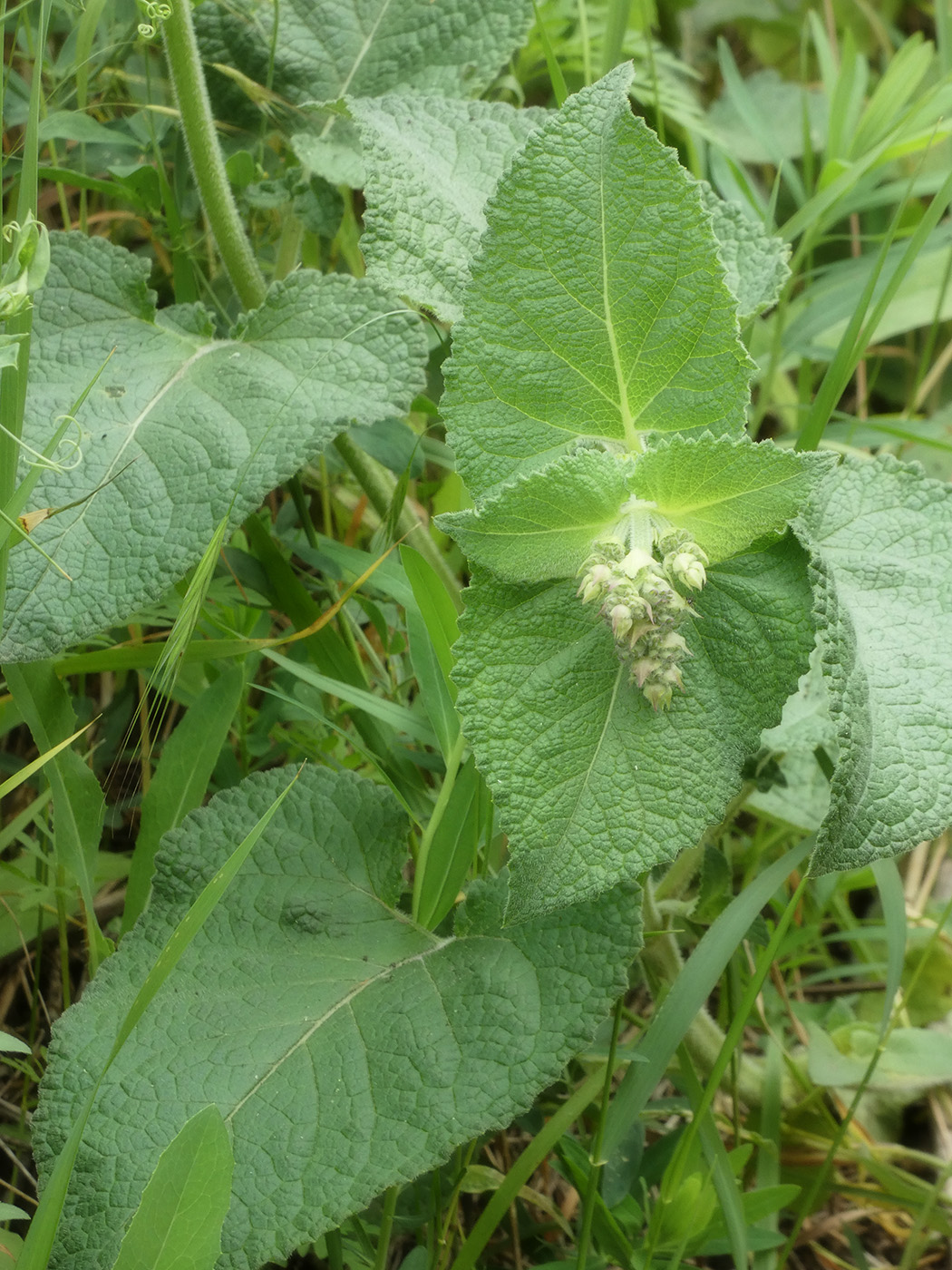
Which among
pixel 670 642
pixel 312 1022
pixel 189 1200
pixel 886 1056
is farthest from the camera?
pixel 886 1056

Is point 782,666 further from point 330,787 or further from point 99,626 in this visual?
point 99,626

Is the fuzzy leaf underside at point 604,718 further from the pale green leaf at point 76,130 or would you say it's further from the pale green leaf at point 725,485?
the pale green leaf at point 76,130

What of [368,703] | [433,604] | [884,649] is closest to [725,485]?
[884,649]

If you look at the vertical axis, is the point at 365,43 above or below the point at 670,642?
above

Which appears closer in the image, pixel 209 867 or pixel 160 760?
pixel 209 867

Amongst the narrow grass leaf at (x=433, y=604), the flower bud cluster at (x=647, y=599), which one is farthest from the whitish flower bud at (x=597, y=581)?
the narrow grass leaf at (x=433, y=604)

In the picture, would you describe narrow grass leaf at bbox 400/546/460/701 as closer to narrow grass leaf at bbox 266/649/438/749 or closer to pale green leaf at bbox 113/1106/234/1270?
narrow grass leaf at bbox 266/649/438/749

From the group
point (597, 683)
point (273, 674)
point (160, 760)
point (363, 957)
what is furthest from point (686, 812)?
point (273, 674)

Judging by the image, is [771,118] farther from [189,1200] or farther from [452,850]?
[189,1200]
